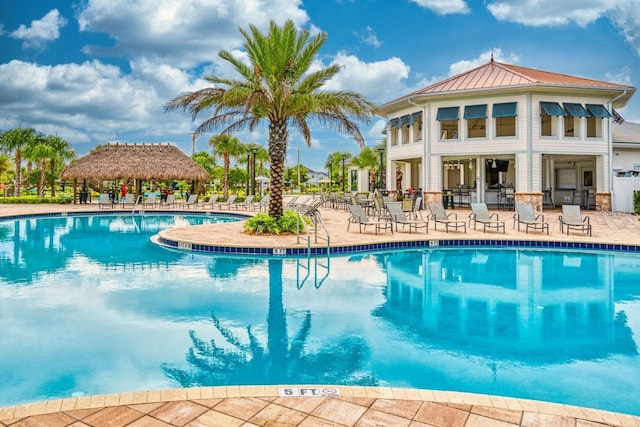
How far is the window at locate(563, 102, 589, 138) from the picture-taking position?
68.8 feet

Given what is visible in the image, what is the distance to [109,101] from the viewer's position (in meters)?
29.3

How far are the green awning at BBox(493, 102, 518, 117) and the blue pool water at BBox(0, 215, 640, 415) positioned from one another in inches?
439

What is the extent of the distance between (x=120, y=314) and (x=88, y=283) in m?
2.40

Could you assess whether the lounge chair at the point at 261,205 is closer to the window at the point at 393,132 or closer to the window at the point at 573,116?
the window at the point at 393,132

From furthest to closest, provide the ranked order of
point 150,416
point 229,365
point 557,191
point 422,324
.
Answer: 1. point 557,191
2. point 422,324
3. point 229,365
4. point 150,416

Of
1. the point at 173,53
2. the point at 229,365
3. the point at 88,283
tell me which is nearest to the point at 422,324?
the point at 229,365

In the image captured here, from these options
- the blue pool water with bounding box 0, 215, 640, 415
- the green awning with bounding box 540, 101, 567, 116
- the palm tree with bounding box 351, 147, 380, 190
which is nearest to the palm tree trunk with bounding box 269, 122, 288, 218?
the blue pool water with bounding box 0, 215, 640, 415

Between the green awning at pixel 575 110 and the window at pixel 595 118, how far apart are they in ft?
1.14

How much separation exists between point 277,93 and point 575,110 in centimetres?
1496

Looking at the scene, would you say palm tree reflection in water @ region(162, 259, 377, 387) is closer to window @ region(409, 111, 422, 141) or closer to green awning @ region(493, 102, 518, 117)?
green awning @ region(493, 102, 518, 117)

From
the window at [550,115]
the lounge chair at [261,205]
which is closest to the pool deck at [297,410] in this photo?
the lounge chair at [261,205]

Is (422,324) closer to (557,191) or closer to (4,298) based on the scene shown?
(4,298)

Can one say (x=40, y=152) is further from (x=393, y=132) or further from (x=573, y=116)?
(x=573, y=116)

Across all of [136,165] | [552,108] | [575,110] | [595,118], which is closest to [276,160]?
[552,108]
